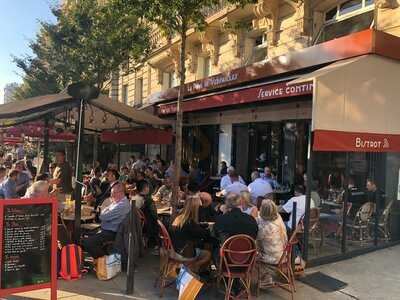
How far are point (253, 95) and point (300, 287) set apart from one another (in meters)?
4.86

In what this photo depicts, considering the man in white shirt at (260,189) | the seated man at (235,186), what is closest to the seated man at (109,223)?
the seated man at (235,186)

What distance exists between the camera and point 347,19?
35.8ft

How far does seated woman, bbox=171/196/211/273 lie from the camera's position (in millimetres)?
5816

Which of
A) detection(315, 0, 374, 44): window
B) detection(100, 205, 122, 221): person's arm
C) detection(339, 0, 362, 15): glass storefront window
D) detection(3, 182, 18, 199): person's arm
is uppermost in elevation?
detection(339, 0, 362, 15): glass storefront window

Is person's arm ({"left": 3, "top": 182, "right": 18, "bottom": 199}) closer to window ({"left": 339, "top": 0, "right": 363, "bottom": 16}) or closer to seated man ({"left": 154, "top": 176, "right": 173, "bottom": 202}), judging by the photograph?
seated man ({"left": 154, "top": 176, "right": 173, "bottom": 202})

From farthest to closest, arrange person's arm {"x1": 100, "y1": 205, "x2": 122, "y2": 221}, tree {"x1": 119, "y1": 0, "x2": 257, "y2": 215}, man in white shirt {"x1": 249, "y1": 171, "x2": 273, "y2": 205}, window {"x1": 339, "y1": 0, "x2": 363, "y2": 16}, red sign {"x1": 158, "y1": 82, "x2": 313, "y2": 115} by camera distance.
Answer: window {"x1": 339, "y1": 0, "x2": 363, "y2": 16}, man in white shirt {"x1": 249, "y1": 171, "x2": 273, "y2": 205}, red sign {"x1": 158, "y1": 82, "x2": 313, "y2": 115}, tree {"x1": 119, "y1": 0, "x2": 257, "y2": 215}, person's arm {"x1": 100, "y1": 205, "x2": 122, "y2": 221}

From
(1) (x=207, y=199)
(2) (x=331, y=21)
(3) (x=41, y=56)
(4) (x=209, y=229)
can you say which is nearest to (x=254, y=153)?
(2) (x=331, y=21)

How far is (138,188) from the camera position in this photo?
738cm

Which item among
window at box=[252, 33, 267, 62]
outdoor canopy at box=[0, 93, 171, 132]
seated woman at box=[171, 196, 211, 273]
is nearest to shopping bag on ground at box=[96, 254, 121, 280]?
seated woman at box=[171, 196, 211, 273]

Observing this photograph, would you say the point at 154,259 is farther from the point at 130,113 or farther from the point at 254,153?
the point at 254,153

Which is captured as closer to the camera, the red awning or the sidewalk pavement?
the sidewalk pavement

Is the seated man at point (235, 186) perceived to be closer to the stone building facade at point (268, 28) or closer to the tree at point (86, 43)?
the stone building facade at point (268, 28)

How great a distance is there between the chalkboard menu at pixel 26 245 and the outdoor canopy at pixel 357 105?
12.7 ft

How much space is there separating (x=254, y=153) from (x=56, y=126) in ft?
18.9
